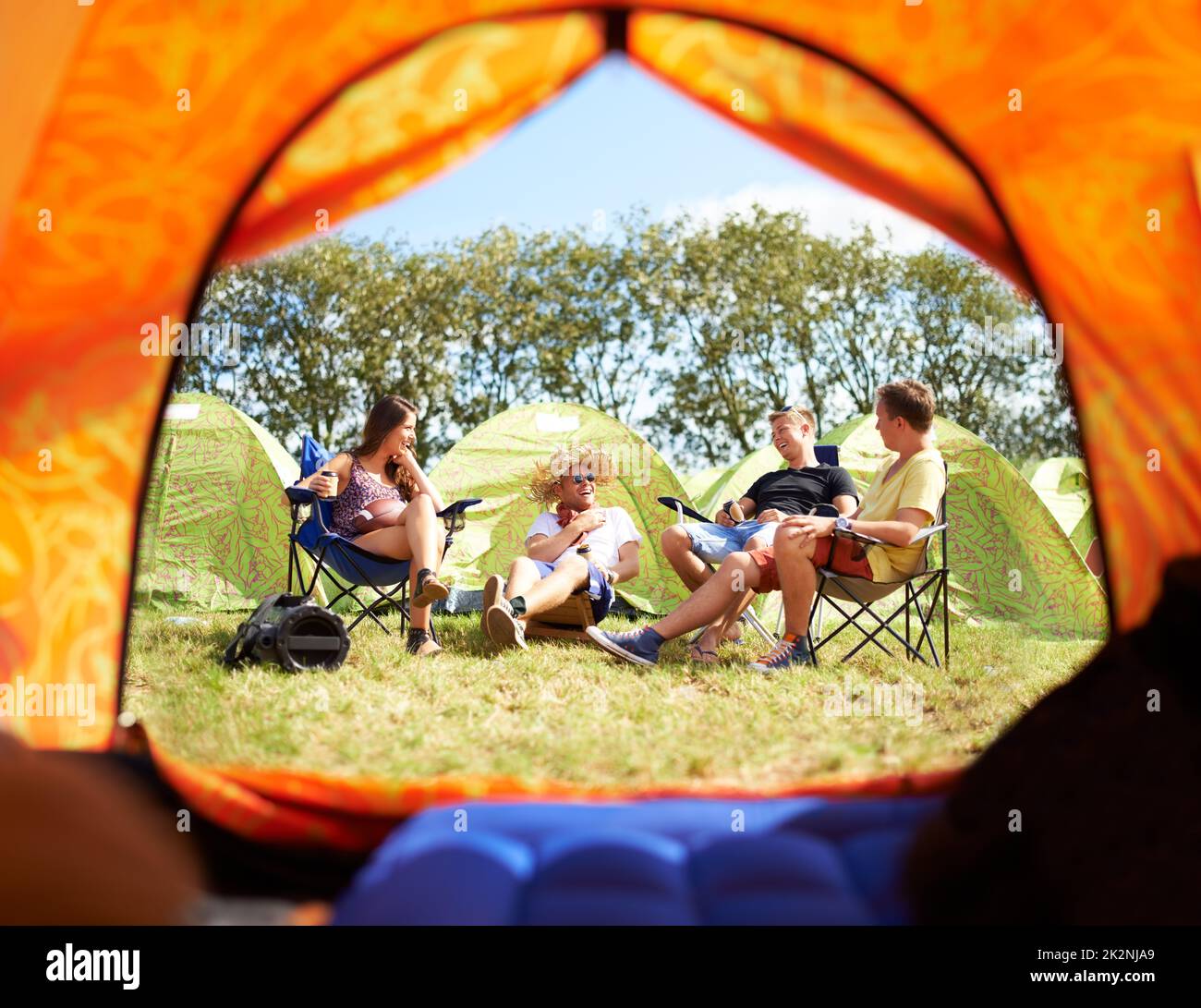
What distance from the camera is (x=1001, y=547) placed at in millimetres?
4484

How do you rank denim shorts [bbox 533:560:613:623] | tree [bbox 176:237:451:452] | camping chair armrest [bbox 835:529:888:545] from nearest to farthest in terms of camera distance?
camping chair armrest [bbox 835:529:888:545] < denim shorts [bbox 533:560:613:623] < tree [bbox 176:237:451:452]

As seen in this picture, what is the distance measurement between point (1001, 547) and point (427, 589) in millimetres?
2754

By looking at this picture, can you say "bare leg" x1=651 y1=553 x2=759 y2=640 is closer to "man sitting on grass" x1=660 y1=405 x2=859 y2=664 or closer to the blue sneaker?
the blue sneaker

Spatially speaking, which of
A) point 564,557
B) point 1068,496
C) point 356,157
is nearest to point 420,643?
point 564,557

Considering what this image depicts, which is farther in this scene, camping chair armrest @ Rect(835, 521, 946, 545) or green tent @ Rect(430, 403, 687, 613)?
green tent @ Rect(430, 403, 687, 613)

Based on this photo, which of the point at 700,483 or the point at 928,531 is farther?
the point at 700,483

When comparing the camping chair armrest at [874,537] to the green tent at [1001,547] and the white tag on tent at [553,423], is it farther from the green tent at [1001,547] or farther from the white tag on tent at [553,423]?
the white tag on tent at [553,423]

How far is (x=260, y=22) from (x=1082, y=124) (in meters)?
1.36

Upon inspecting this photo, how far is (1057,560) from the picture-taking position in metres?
4.38

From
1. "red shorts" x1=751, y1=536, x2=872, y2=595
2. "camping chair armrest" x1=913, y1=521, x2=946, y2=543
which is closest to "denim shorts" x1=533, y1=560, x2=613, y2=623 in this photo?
"red shorts" x1=751, y1=536, x2=872, y2=595

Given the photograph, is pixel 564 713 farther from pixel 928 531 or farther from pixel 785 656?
pixel 928 531

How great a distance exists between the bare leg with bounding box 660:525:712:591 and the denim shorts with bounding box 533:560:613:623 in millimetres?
266

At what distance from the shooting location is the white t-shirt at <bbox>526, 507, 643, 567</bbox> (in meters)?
3.77
